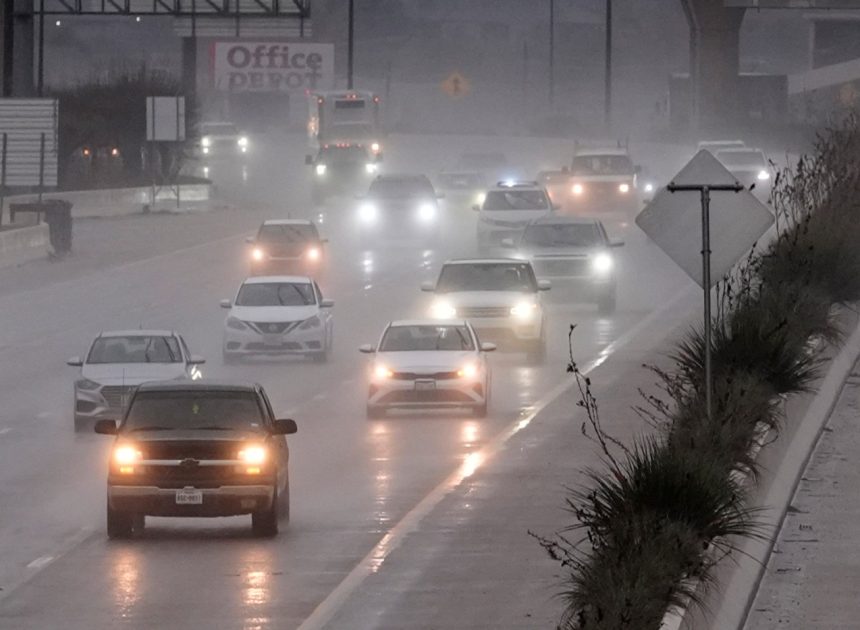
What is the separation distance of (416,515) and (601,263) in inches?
969

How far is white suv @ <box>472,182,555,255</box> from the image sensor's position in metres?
54.5

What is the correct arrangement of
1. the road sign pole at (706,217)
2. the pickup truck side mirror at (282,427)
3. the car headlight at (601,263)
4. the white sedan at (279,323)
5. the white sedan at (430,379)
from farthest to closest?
the car headlight at (601,263)
the white sedan at (279,323)
the white sedan at (430,379)
the pickup truck side mirror at (282,427)
the road sign pole at (706,217)

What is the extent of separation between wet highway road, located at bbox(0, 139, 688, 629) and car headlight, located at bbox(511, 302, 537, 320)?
0.85 m

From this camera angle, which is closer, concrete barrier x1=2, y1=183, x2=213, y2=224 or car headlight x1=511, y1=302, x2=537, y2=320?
car headlight x1=511, y1=302, x2=537, y2=320

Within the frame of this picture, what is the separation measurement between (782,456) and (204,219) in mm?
59675

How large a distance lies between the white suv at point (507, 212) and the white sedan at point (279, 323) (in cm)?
1685

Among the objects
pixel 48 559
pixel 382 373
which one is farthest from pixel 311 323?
pixel 48 559

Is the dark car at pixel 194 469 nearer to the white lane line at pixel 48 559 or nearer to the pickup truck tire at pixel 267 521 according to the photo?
the pickup truck tire at pixel 267 521

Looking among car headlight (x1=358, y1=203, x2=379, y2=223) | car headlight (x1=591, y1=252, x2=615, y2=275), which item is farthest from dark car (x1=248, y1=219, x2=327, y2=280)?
car headlight (x1=591, y1=252, x2=615, y2=275)

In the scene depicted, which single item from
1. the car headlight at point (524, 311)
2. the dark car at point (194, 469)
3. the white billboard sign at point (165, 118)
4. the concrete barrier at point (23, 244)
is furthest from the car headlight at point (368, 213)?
the dark car at point (194, 469)

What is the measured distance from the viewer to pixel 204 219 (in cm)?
7606

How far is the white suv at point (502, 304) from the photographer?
36.3 meters

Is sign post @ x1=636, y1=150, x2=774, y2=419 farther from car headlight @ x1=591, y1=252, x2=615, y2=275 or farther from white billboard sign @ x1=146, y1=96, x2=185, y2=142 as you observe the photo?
white billboard sign @ x1=146, y1=96, x2=185, y2=142

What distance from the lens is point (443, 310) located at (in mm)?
36469
